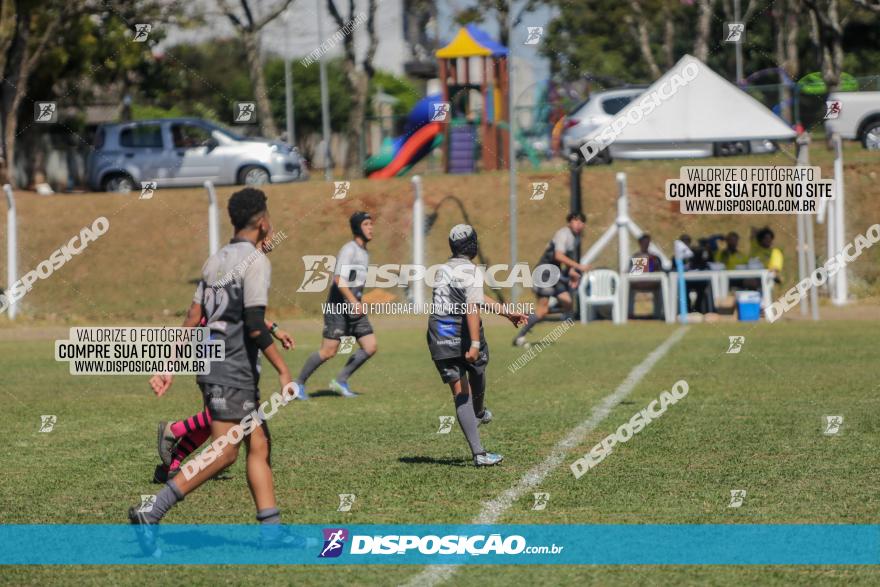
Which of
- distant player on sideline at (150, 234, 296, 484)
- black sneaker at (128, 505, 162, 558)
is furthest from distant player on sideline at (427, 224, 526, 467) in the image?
black sneaker at (128, 505, 162, 558)

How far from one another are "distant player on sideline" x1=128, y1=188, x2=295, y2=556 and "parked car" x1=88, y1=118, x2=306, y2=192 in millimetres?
24491

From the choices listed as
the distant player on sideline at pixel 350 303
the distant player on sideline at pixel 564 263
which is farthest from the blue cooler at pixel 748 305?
the distant player on sideline at pixel 350 303

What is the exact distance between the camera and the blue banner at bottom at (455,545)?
6875 mm

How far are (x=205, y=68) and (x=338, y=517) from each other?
53121 millimetres

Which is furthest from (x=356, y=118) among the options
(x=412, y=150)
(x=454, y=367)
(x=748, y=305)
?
(x=454, y=367)

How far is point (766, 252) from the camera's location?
77.2 ft

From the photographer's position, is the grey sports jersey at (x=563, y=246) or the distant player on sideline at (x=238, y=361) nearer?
the distant player on sideline at (x=238, y=361)

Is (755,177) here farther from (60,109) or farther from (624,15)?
(60,109)

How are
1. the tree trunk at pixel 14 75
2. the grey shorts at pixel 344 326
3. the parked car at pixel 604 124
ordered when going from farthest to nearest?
the tree trunk at pixel 14 75, the parked car at pixel 604 124, the grey shorts at pixel 344 326

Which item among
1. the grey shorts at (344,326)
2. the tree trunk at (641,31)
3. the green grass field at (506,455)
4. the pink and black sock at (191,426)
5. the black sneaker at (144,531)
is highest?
the tree trunk at (641,31)

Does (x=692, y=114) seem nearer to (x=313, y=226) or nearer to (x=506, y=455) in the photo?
(x=313, y=226)

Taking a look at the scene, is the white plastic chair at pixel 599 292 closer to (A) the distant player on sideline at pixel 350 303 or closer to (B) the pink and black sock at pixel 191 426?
(A) the distant player on sideline at pixel 350 303

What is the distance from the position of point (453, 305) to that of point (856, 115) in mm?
26201

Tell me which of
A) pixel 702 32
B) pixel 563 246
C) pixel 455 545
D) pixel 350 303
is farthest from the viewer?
pixel 702 32
